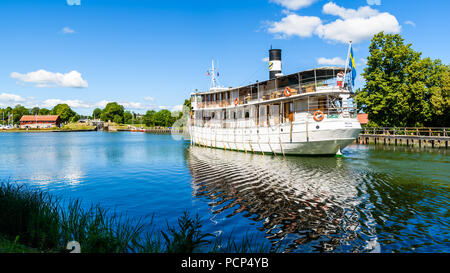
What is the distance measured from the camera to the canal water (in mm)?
8367

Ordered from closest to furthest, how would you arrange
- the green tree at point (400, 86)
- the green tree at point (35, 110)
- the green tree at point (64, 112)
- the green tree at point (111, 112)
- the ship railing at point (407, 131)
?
the ship railing at point (407, 131), the green tree at point (400, 86), the green tree at point (64, 112), the green tree at point (111, 112), the green tree at point (35, 110)

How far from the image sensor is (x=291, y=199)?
12.3 m

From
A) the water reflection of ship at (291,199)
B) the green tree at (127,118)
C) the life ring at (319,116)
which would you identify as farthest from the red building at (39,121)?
the life ring at (319,116)

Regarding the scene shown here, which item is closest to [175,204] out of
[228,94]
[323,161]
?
[323,161]

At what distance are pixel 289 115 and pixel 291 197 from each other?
1571cm

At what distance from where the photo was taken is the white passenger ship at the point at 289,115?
24.0 metres

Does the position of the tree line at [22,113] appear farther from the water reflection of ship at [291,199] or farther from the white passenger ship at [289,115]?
the water reflection of ship at [291,199]

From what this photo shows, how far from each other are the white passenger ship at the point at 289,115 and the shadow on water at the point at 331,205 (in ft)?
16.2

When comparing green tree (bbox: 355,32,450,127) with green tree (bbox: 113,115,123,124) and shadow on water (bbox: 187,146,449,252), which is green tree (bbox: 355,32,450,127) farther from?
green tree (bbox: 113,115,123,124)

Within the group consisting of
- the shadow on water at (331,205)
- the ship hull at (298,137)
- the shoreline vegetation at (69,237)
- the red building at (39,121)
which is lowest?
the shadow on water at (331,205)

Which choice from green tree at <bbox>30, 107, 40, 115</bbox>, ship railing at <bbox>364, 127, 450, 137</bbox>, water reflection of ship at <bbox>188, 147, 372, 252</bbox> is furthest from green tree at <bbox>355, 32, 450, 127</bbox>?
green tree at <bbox>30, 107, 40, 115</bbox>

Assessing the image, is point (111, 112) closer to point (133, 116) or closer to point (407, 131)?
point (133, 116)
